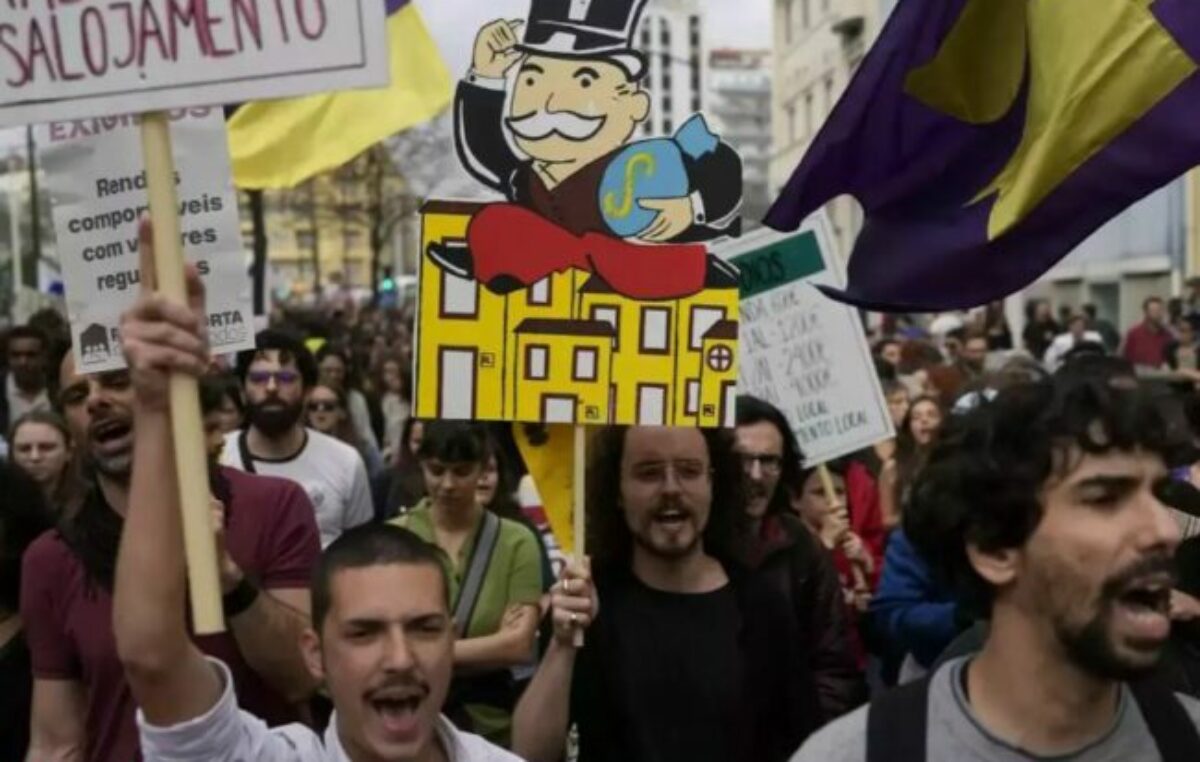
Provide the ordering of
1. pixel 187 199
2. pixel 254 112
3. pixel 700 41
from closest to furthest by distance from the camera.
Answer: pixel 187 199, pixel 254 112, pixel 700 41

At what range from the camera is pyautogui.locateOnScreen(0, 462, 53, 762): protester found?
448cm

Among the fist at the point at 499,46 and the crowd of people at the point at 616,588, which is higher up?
the fist at the point at 499,46

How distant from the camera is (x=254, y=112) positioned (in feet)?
21.8

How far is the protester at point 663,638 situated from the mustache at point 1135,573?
1780mm

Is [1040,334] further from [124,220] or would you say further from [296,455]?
[124,220]

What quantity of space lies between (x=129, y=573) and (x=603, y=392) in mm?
1935

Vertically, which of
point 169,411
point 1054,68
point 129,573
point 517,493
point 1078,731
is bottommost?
point 517,493

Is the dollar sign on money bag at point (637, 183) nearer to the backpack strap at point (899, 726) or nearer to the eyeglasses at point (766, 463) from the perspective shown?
the eyeglasses at point (766, 463)

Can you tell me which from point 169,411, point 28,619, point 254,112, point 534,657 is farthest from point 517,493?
point 169,411

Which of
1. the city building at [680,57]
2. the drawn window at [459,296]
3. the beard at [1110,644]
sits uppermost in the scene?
the city building at [680,57]

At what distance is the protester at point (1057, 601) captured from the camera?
8.32 ft

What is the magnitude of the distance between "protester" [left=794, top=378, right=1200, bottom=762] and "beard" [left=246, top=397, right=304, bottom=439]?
4.61 meters

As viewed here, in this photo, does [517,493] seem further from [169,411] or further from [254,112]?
[169,411]

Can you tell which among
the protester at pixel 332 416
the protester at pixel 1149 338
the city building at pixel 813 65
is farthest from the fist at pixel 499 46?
the city building at pixel 813 65
